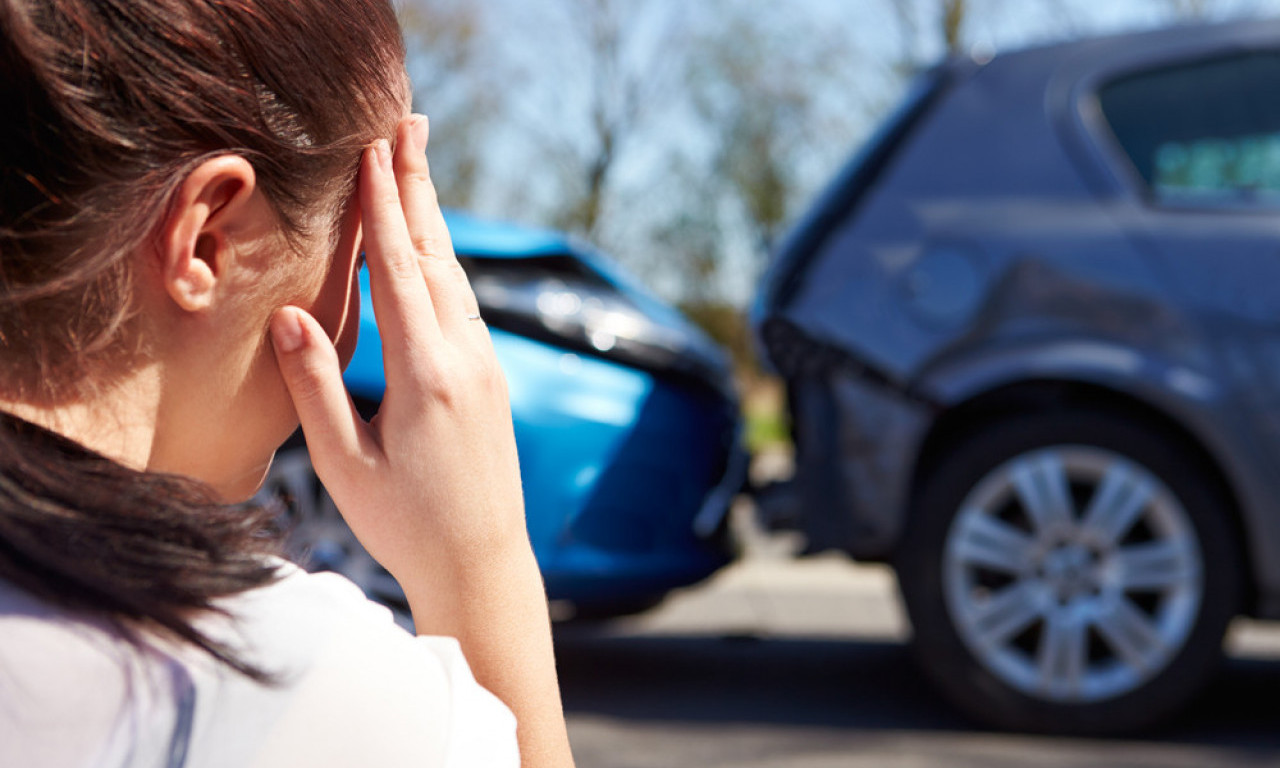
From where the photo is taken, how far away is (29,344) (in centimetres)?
67

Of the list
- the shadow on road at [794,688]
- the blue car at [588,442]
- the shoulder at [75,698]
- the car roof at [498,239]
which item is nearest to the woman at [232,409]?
the shoulder at [75,698]

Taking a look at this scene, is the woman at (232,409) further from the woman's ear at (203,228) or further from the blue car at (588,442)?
the blue car at (588,442)

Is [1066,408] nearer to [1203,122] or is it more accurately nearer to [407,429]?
[1203,122]

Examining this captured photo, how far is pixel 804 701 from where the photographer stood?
132 inches

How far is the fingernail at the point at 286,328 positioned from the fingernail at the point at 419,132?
16cm

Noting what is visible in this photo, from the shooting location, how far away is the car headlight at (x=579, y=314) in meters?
3.11

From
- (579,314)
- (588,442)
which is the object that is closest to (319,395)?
(588,442)

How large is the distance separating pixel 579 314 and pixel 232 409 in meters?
2.45

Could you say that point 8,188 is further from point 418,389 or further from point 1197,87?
point 1197,87

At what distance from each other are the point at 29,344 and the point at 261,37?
202 mm

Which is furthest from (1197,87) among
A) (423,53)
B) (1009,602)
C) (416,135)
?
(423,53)

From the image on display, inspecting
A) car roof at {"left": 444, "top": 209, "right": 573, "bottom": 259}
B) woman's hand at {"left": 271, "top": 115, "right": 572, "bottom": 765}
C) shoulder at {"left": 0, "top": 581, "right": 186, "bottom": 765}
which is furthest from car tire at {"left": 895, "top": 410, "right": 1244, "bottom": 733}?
shoulder at {"left": 0, "top": 581, "right": 186, "bottom": 765}

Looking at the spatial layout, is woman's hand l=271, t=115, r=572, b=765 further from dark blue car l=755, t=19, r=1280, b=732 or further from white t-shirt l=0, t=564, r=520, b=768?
dark blue car l=755, t=19, r=1280, b=732

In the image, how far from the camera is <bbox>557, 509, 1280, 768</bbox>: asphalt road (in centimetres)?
287
